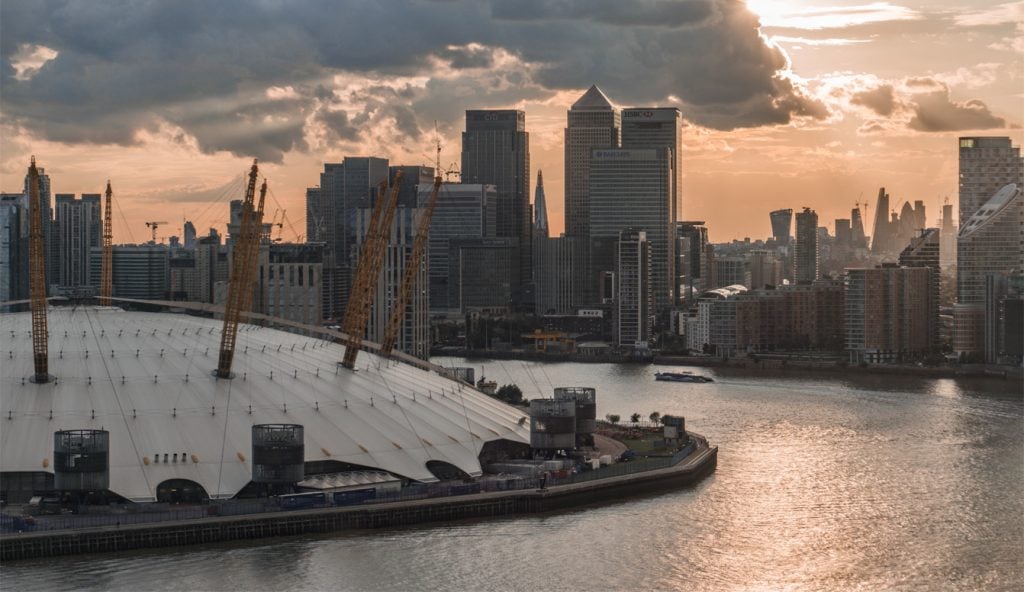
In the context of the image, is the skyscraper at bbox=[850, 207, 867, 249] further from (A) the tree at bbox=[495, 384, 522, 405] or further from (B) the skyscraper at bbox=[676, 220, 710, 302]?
(A) the tree at bbox=[495, 384, 522, 405]

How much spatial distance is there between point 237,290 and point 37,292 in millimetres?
3435

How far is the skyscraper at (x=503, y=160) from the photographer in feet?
352

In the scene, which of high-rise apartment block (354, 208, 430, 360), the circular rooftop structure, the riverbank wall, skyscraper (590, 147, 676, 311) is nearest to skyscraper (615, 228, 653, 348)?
the riverbank wall

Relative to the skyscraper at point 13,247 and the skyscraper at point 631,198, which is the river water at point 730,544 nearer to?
the skyscraper at point 13,247

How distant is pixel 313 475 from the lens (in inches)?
917

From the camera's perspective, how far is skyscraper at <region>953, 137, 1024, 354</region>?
6388 cm

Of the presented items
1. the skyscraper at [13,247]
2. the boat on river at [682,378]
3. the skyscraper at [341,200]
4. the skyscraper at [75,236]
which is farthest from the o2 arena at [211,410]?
the skyscraper at [341,200]

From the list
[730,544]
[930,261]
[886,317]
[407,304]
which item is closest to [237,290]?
[730,544]

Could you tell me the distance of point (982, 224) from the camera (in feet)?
223

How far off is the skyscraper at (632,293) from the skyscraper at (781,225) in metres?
98.4

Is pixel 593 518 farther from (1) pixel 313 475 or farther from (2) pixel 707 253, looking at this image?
(2) pixel 707 253

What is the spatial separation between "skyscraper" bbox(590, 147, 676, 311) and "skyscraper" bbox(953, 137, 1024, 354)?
25.8 m

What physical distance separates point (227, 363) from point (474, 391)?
5.91 metres

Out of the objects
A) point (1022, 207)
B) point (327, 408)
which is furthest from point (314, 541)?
point (1022, 207)
